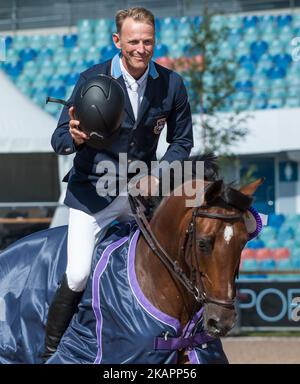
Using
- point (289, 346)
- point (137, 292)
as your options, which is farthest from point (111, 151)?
point (289, 346)

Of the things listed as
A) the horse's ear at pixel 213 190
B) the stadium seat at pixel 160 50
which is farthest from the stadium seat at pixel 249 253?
the horse's ear at pixel 213 190

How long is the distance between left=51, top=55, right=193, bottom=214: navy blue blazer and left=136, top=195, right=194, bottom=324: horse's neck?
1.21 feet

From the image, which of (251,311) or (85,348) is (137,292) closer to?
(85,348)

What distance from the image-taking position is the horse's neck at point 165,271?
13.5ft

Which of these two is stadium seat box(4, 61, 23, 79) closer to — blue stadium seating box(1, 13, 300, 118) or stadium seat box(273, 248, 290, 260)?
blue stadium seating box(1, 13, 300, 118)

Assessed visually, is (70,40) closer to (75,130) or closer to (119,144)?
A: (119,144)

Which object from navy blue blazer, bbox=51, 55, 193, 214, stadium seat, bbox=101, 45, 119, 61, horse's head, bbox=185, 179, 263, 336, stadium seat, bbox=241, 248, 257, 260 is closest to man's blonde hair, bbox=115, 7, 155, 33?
navy blue blazer, bbox=51, 55, 193, 214

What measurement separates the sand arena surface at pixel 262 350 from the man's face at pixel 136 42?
4792 millimetres

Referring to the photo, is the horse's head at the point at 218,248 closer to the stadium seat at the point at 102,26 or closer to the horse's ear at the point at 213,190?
the horse's ear at the point at 213,190

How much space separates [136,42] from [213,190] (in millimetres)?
950

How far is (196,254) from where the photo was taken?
3.96m

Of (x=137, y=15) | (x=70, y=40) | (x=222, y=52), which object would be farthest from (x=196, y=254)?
(x=70, y=40)

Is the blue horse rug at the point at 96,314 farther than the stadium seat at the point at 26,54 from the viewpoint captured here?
No

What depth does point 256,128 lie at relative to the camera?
50.6 ft
